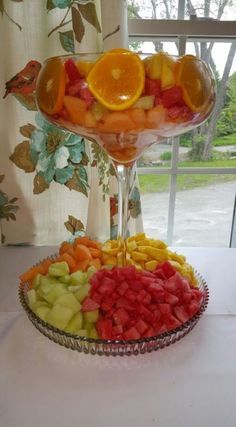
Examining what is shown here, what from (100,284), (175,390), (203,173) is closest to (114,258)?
(100,284)

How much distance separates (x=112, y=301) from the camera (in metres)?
0.46

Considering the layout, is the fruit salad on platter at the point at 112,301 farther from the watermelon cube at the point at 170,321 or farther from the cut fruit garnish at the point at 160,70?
the cut fruit garnish at the point at 160,70

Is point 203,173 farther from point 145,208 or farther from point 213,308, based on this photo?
point 213,308

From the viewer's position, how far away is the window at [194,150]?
37.8 inches

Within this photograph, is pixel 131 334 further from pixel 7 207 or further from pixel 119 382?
pixel 7 207

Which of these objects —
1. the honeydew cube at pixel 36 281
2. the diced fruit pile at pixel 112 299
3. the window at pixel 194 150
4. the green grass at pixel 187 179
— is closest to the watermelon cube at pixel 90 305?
the diced fruit pile at pixel 112 299

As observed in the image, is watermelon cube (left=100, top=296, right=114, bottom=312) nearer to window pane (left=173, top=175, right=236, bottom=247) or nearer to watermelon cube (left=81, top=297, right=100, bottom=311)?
watermelon cube (left=81, top=297, right=100, bottom=311)

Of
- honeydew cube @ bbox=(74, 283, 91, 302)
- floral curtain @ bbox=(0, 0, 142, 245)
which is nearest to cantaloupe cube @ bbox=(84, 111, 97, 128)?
honeydew cube @ bbox=(74, 283, 91, 302)

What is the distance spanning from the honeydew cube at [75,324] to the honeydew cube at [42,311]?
4cm

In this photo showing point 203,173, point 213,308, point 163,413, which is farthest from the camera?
point 203,173

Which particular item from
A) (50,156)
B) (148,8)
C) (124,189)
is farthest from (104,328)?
(148,8)

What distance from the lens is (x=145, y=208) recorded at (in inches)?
54.4

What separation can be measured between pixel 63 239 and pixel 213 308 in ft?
1.48

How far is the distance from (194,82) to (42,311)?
0.37 metres
